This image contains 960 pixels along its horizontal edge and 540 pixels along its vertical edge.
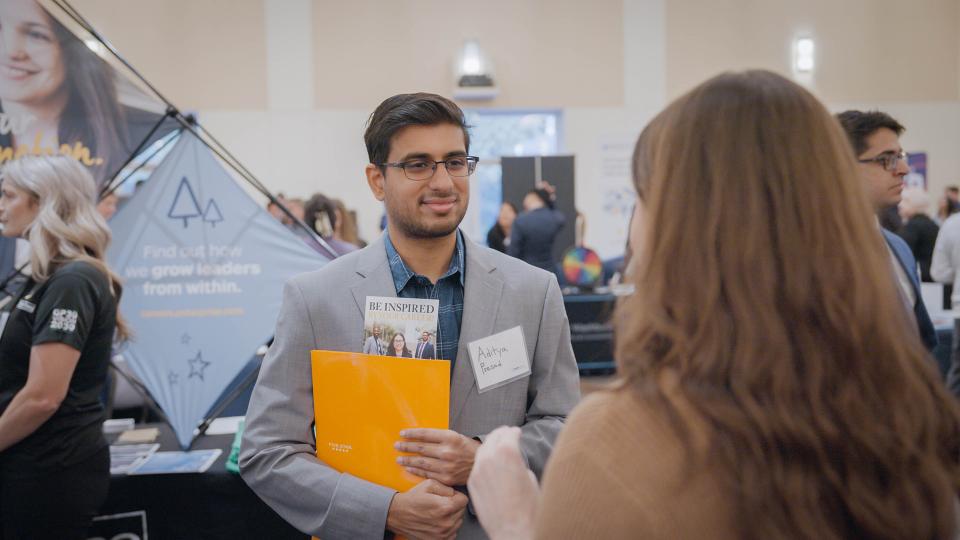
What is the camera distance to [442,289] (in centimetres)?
154

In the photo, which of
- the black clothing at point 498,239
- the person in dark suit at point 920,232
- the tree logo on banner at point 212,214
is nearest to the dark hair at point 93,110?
the tree logo on banner at point 212,214

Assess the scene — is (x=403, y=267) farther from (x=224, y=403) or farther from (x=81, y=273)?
(x=224, y=403)

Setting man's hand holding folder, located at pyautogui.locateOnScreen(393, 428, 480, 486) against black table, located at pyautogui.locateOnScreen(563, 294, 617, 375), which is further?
black table, located at pyautogui.locateOnScreen(563, 294, 617, 375)

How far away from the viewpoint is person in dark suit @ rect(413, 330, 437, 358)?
1.34 m

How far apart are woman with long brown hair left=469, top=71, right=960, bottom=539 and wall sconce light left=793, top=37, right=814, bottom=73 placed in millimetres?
10172

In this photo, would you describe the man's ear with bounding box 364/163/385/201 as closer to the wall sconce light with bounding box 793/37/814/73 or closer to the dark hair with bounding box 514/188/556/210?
the dark hair with bounding box 514/188/556/210

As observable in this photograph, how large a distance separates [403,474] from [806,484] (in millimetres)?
815

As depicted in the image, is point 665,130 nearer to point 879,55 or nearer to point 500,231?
point 500,231

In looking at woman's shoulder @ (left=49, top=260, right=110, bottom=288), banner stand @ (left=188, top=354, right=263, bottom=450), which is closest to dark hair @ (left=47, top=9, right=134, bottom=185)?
woman's shoulder @ (left=49, top=260, right=110, bottom=288)

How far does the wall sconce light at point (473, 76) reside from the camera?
9.18 m

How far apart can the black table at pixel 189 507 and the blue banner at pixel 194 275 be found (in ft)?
0.71

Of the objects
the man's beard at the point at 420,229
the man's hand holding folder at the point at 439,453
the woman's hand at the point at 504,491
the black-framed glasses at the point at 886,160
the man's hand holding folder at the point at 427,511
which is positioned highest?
the black-framed glasses at the point at 886,160

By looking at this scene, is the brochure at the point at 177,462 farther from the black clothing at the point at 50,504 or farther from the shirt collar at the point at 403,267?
the shirt collar at the point at 403,267

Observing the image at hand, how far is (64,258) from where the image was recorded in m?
1.95
